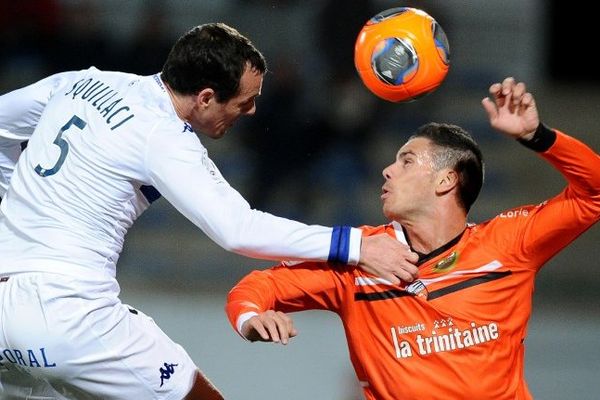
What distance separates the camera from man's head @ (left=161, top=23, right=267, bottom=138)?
3506 mm

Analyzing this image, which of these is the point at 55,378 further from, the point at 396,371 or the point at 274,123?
the point at 274,123

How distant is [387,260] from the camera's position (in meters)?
3.29

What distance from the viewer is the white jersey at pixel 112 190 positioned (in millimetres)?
3252

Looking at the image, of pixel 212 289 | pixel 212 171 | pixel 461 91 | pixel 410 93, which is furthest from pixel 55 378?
pixel 461 91

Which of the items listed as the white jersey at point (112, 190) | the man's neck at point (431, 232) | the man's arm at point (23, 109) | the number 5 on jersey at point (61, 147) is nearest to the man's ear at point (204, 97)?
the white jersey at point (112, 190)

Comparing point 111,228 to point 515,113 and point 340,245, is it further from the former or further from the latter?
point 515,113

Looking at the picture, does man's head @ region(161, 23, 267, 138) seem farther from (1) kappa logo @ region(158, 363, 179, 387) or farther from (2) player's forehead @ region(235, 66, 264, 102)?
(1) kappa logo @ region(158, 363, 179, 387)

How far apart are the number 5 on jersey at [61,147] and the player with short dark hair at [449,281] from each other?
0.70 metres

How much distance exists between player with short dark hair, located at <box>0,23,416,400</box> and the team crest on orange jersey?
0.21 metres

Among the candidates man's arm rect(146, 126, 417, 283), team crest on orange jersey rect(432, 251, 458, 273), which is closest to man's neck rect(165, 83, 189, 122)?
man's arm rect(146, 126, 417, 283)

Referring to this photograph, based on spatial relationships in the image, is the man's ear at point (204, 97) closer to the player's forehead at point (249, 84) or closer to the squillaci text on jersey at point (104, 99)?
the player's forehead at point (249, 84)

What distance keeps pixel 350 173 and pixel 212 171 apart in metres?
3.82

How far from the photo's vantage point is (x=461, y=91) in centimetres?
721

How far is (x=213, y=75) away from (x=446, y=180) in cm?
86
